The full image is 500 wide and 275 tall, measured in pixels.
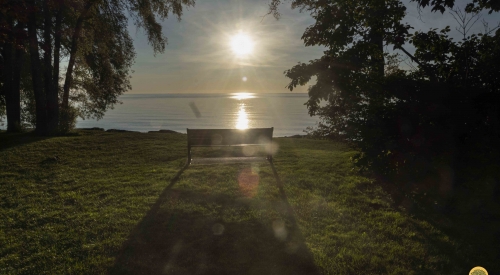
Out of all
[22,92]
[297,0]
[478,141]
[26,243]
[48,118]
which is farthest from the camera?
[22,92]

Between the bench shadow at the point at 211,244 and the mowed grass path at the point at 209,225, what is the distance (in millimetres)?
15

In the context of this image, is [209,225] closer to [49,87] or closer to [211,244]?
[211,244]

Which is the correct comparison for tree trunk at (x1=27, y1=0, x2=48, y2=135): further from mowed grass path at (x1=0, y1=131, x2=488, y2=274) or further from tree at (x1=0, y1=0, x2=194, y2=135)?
mowed grass path at (x1=0, y1=131, x2=488, y2=274)

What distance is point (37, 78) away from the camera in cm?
1423

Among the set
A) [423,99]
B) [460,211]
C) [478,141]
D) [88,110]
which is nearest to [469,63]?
[423,99]

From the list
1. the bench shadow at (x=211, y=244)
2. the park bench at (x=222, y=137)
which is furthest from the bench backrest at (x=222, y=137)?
the bench shadow at (x=211, y=244)

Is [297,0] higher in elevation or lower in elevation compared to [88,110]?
higher

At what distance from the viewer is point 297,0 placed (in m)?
11.4

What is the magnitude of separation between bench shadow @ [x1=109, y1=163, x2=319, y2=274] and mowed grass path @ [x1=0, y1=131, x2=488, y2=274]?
0.05ft

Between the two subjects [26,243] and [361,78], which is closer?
[26,243]

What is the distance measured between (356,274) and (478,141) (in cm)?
246

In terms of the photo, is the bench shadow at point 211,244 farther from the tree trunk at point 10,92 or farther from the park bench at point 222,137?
the tree trunk at point 10,92

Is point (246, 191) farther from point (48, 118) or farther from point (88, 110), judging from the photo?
point (88, 110)

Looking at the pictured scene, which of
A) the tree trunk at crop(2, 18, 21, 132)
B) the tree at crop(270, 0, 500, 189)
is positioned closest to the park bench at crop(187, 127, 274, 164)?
the tree at crop(270, 0, 500, 189)
